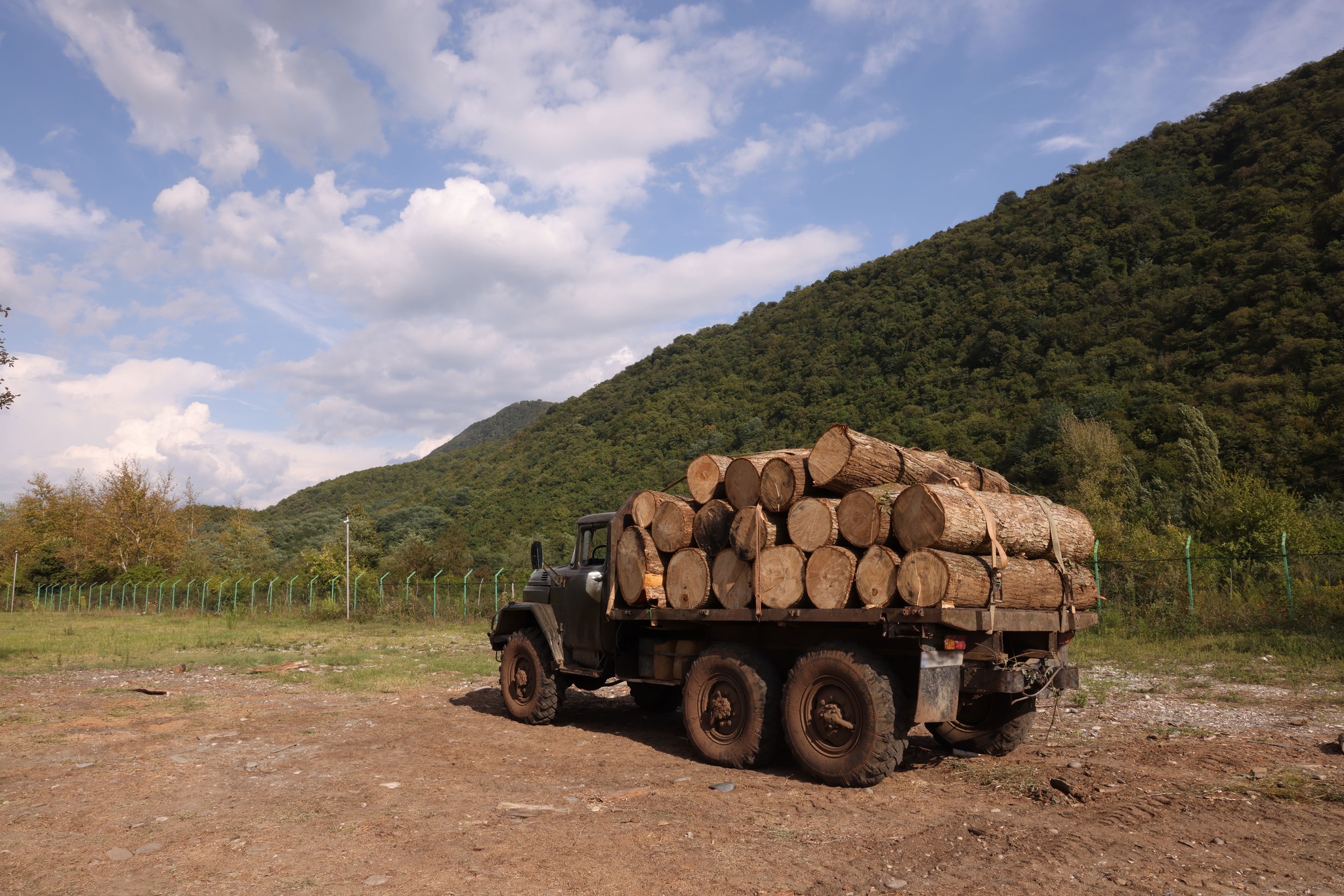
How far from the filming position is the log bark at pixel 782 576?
6.76m

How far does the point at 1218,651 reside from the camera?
12742 millimetres

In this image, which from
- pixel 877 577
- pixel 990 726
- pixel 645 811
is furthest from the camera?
pixel 990 726

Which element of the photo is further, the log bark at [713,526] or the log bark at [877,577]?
the log bark at [713,526]

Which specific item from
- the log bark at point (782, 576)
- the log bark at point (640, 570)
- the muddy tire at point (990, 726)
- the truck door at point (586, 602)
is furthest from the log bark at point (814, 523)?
the truck door at point (586, 602)

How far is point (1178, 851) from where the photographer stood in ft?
15.0

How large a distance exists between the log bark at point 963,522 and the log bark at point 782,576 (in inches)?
34.8

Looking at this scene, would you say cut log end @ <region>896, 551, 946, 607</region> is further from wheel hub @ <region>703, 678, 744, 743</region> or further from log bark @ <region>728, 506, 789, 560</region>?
wheel hub @ <region>703, 678, 744, 743</region>

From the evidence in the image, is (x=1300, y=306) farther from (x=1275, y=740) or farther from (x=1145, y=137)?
(x=1275, y=740)

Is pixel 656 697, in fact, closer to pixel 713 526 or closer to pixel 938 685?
pixel 713 526

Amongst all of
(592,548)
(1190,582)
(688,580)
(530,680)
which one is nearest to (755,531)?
(688,580)

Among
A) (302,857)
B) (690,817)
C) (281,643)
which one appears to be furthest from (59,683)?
(690,817)

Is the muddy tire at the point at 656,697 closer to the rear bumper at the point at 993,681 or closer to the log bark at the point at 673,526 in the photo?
the log bark at the point at 673,526

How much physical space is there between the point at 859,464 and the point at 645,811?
313 centimetres

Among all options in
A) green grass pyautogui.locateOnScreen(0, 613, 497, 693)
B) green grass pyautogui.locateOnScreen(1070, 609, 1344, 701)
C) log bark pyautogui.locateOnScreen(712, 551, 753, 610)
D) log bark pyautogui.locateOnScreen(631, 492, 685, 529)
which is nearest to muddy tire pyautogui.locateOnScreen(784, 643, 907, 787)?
log bark pyautogui.locateOnScreen(712, 551, 753, 610)
